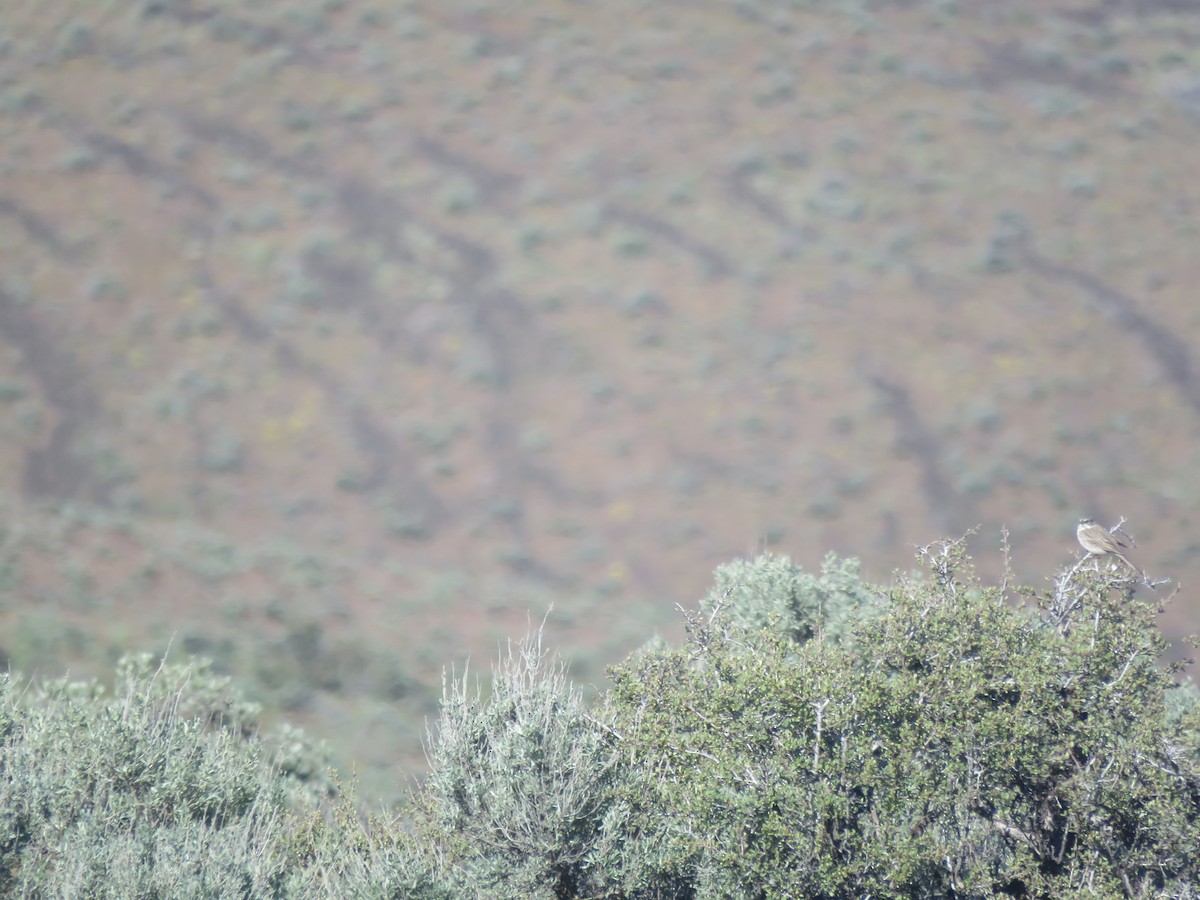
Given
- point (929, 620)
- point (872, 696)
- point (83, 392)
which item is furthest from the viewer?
point (83, 392)

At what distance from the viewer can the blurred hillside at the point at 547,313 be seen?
13.3 meters

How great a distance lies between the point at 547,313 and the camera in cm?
1537

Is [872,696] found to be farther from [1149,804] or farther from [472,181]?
[472,181]

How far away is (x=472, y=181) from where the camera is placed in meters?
16.5

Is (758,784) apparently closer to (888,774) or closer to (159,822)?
(888,774)

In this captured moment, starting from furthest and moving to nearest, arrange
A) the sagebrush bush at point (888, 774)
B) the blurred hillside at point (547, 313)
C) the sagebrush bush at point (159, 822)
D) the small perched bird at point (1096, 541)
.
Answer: the blurred hillside at point (547, 313)
the small perched bird at point (1096, 541)
the sagebrush bush at point (159, 822)
the sagebrush bush at point (888, 774)

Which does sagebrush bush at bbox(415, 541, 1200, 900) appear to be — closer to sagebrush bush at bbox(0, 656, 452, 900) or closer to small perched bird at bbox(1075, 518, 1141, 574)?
small perched bird at bbox(1075, 518, 1141, 574)

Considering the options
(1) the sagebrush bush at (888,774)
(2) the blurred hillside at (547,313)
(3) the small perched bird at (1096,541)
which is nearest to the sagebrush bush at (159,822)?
(1) the sagebrush bush at (888,774)

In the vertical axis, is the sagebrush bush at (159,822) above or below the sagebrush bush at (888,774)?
below

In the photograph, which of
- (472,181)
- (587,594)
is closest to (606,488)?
(587,594)

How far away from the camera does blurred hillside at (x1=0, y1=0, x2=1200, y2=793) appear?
13281 mm

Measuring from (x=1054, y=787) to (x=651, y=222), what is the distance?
10925 mm

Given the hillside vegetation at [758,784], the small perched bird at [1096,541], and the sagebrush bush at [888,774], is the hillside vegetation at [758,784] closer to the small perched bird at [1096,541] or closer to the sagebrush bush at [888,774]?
the sagebrush bush at [888,774]

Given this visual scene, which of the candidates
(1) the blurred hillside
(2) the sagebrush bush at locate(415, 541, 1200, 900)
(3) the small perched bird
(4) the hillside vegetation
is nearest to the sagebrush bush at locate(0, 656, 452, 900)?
(4) the hillside vegetation
